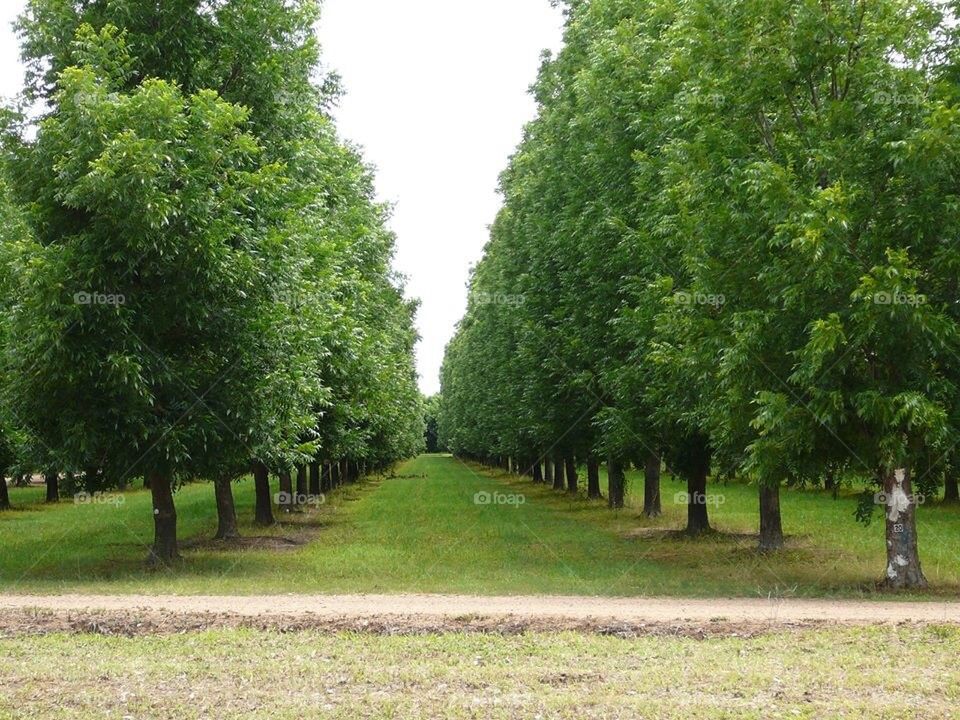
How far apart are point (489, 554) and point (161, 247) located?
1061 centimetres

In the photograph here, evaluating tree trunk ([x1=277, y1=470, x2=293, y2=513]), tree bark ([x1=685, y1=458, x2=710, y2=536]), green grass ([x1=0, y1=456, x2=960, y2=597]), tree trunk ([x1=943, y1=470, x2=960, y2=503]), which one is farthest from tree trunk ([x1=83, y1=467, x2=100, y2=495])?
tree trunk ([x1=943, y1=470, x2=960, y2=503])

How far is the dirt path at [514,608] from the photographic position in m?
13.2

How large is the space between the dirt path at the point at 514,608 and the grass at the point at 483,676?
1112mm

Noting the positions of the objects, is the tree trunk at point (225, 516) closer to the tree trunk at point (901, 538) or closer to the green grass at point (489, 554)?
the green grass at point (489, 554)

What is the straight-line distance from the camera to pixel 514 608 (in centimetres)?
1430

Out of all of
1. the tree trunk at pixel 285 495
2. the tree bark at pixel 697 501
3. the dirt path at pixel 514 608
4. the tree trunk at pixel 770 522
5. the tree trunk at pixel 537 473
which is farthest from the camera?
the tree trunk at pixel 537 473

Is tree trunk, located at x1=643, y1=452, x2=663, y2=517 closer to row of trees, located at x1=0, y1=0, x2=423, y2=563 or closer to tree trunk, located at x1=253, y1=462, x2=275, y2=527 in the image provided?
tree trunk, located at x1=253, y1=462, x2=275, y2=527

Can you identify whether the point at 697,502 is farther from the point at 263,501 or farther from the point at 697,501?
the point at 263,501

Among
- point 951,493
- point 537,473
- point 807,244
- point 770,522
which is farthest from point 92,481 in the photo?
point 537,473

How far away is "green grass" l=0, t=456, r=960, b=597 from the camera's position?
17.6m

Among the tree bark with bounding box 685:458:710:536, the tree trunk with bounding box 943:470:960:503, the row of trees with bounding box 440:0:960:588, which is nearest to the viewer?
the row of trees with bounding box 440:0:960:588

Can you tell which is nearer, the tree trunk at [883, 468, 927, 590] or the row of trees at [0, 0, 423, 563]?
the tree trunk at [883, 468, 927, 590]

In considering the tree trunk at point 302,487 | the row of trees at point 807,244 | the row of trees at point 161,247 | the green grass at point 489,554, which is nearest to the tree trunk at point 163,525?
the row of trees at point 161,247

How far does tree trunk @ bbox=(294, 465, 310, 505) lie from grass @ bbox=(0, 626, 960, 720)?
28.6 metres
